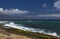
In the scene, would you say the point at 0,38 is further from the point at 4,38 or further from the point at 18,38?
the point at 18,38

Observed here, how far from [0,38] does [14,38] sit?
6.01 ft

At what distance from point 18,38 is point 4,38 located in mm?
1865

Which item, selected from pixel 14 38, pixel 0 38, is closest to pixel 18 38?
pixel 14 38

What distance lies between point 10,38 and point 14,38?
1.97 feet

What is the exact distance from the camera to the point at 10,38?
84.7ft

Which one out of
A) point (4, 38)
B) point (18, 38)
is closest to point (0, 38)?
point (4, 38)

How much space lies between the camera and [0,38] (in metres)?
25.4

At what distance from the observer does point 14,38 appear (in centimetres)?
2619

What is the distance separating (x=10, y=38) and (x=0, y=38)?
1.25m

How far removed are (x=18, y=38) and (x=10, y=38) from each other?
1144 mm

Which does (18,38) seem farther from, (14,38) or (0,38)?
(0,38)

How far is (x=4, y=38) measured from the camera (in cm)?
2562

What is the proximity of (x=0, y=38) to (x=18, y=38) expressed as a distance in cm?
238

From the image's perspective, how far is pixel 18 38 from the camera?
26438mm
